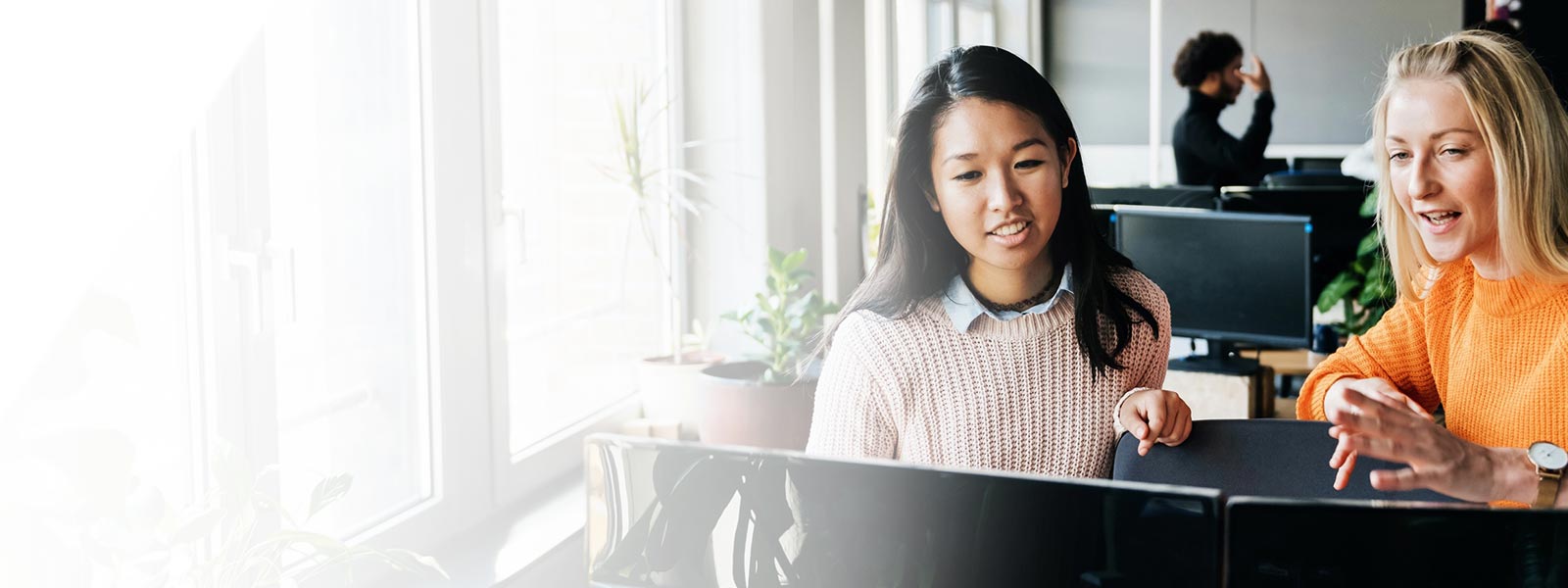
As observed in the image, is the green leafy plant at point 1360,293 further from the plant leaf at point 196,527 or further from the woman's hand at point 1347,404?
the plant leaf at point 196,527

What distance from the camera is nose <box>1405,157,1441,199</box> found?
1.28 meters

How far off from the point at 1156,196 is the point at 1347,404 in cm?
304

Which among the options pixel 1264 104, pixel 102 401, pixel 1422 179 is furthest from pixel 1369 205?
pixel 102 401

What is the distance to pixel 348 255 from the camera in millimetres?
2012

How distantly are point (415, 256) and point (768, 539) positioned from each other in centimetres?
150

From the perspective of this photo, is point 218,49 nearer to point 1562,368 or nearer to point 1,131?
point 1,131

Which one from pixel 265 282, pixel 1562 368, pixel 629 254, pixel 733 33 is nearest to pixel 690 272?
pixel 629 254

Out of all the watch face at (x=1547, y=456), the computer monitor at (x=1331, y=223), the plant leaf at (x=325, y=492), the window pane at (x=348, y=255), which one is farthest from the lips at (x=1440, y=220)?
the computer monitor at (x=1331, y=223)

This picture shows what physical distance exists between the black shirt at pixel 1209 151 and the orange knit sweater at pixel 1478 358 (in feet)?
12.7

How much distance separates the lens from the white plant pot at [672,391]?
2785mm

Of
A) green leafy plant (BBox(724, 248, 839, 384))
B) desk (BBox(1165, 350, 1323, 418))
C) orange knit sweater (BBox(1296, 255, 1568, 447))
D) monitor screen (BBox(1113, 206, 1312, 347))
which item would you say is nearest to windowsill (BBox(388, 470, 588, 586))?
green leafy plant (BBox(724, 248, 839, 384))

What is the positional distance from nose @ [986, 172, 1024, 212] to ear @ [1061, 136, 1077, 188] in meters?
0.07

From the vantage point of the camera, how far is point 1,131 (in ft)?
4.16

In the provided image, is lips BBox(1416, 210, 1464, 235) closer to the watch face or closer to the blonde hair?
the blonde hair
